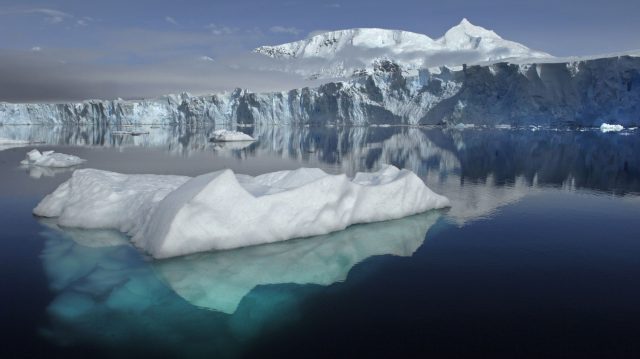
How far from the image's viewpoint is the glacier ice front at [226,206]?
38.3 feet

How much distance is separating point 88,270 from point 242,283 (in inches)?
146

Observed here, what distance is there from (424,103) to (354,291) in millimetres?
76092

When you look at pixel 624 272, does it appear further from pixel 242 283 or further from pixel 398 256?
pixel 242 283

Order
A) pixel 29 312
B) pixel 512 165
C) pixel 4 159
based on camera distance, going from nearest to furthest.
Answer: pixel 29 312
pixel 512 165
pixel 4 159

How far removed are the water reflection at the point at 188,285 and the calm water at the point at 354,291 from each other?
0.13ft

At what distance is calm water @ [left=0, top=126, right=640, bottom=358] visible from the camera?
290 inches

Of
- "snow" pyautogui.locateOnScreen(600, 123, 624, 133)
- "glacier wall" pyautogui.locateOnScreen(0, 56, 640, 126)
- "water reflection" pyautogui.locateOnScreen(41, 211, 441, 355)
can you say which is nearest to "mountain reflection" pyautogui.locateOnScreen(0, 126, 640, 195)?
"water reflection" pyautogui.locateOnScreen(41, 211, 441, 355)

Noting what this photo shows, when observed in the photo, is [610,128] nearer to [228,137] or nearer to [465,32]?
[228,137]

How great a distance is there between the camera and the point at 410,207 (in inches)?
631

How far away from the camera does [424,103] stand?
81.6 m

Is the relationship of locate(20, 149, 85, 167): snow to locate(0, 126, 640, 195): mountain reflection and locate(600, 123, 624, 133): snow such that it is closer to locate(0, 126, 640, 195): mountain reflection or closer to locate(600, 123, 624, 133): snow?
locate(0, 126, 640, 195): mountain reflection

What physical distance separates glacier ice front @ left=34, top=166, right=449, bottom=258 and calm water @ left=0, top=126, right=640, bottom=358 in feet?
1.39

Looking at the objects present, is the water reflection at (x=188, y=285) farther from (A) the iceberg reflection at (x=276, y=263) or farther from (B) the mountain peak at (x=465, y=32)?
(B) the mountain peak at (x=465, y=32)

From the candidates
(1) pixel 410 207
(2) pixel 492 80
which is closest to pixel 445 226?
(1) pixel 410 207
